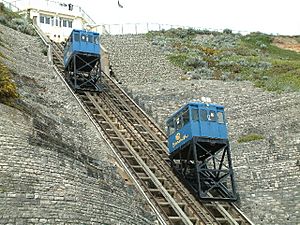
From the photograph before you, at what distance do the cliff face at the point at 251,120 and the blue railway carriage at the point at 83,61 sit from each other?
2.71 meters

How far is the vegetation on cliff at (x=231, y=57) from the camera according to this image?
127 ft

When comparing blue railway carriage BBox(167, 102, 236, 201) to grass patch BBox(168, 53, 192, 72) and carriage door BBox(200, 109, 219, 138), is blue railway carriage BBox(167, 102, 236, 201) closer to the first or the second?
carriage door BBox(200, 109, 219, 138)

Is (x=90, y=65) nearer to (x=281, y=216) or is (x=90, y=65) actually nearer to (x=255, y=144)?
(x=255, y=144)

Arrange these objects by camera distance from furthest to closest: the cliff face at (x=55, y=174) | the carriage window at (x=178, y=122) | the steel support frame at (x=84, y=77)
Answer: the steel support frame at (x=84, y=77) → the carriage window at (x=178, y=122) → the cliff face at (x=55, y=174)

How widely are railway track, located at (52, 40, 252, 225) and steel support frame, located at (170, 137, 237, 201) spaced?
16.8 inches

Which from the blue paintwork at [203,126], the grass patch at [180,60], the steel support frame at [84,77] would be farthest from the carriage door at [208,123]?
the grass patch at [180,60]

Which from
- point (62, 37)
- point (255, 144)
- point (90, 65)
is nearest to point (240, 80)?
point (90, 65)

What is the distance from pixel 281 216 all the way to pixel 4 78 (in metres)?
11.8

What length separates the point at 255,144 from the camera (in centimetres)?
→ 2541

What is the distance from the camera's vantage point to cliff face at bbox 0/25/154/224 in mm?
13508

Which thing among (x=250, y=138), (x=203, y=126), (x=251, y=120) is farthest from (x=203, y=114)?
(x=251, y=120)

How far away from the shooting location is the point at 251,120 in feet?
94.6

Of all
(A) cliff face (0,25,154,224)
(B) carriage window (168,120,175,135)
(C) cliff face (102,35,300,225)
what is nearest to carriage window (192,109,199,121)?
(B) carriage window (168,120,175,135)

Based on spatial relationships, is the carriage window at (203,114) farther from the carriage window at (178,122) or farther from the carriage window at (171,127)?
the carriage window at (171,127)
